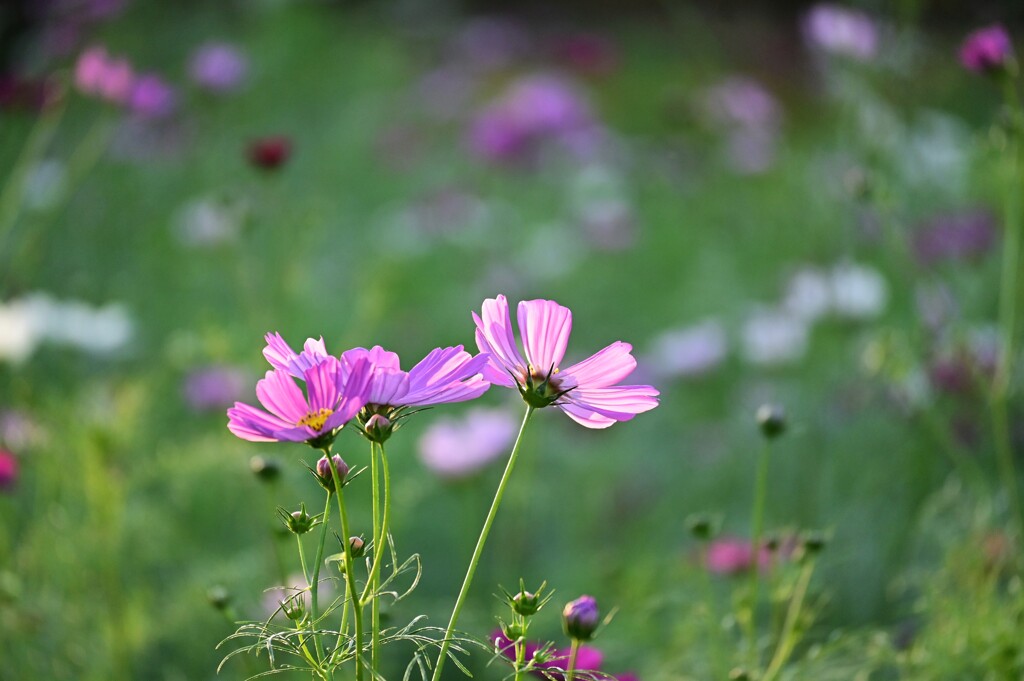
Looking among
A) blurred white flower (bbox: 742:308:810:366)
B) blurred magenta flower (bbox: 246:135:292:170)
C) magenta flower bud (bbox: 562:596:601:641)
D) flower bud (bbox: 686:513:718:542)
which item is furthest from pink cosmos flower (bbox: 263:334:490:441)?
blurred white flower (bbox: 742:308:810:366)


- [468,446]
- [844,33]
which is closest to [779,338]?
[844,33]

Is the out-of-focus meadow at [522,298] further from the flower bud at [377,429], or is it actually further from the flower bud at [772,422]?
the flower bud at [377,429]

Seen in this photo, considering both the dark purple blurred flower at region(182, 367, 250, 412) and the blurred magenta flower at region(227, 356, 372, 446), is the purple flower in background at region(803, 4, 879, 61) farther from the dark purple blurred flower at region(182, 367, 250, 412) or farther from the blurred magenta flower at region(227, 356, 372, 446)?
the blurred magenta flower at region(227, 356, 372, 446)

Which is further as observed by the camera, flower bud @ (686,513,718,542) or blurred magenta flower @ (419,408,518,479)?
blurred magenta flower @ (419,408,518,479)

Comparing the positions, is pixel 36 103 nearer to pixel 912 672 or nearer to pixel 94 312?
pixel 94 312

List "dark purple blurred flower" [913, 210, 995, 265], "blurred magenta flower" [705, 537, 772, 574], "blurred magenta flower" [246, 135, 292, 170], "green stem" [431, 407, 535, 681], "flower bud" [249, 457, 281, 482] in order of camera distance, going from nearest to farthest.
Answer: "green stem" [431, 407, 535, 681], "flower bud" [249, 457, 281, 482], "blurred magenta flower" [705, 537, 772, 574], "blurred magenta flower" [246, 135, 292, 170], "dark purple blurred flower" [913, 210, 995, 265]

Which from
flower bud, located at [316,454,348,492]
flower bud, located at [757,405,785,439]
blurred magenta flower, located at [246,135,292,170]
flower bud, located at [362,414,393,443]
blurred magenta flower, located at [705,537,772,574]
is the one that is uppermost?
blurred magenta flower, located at [246,135,292,170]

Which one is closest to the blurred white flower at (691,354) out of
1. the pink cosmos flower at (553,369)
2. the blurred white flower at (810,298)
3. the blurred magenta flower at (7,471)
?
the blurred white flower at (810,298)
